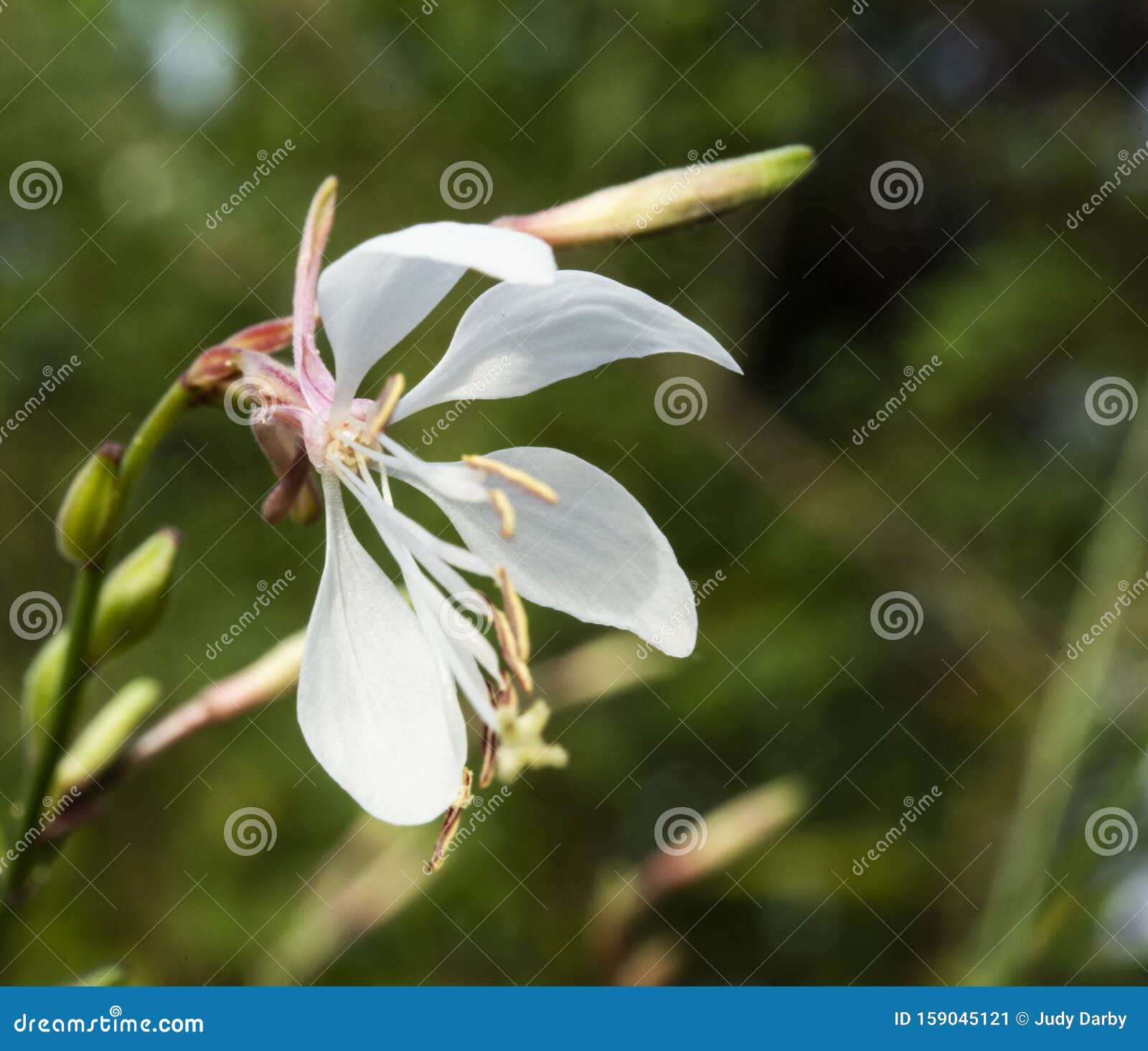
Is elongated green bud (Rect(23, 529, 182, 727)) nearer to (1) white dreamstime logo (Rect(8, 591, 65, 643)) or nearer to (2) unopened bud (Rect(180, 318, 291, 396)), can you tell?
(2) unopened bud (Rect(180, 318, 291, 396))

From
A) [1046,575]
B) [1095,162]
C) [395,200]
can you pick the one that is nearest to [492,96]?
[395,200]

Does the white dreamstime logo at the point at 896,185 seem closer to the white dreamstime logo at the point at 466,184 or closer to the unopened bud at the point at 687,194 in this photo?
the white dreamstime logo at the point at 466,184

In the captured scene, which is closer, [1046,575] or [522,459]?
[522,459]

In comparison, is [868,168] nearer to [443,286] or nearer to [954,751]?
[954,751]
